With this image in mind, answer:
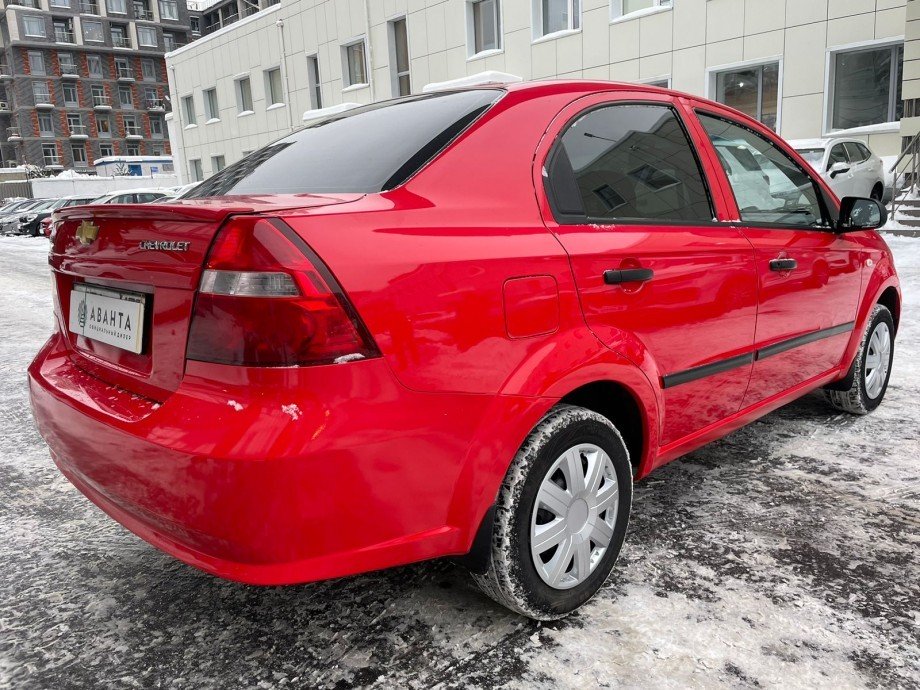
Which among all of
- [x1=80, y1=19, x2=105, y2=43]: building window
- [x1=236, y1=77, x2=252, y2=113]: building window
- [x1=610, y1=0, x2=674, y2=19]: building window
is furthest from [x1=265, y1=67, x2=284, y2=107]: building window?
[x1=80, y1=19, x2=105, y2=43]: building window

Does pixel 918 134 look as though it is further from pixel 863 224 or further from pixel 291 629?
pixel 291 629

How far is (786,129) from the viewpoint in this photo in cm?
1549

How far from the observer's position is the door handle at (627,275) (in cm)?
220

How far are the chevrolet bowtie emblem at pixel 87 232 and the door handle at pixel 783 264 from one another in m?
2.40

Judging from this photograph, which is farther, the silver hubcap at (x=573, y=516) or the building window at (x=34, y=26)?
the building window at (x=34, y=26)

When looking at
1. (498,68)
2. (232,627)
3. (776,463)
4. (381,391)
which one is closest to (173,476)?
(381,391)

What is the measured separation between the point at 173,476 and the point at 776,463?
266 cm

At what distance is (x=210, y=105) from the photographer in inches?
1268

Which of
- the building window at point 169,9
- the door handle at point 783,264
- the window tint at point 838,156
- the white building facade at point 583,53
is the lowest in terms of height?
the door handle at point 783,264

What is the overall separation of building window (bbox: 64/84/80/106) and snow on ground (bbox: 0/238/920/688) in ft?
257

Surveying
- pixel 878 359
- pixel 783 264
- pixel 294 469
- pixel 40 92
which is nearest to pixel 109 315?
pixel 294 469

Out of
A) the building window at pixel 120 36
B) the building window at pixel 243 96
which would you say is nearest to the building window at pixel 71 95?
the building window at pixel 120 36

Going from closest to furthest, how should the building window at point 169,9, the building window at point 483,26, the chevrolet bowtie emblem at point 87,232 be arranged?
the chevrolet bowtie emblem at point 87,232 → the building window at point 483,26 → the building window at point 169,9

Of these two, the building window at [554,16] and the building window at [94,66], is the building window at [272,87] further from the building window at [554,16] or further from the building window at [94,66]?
the building window at [94,66]
